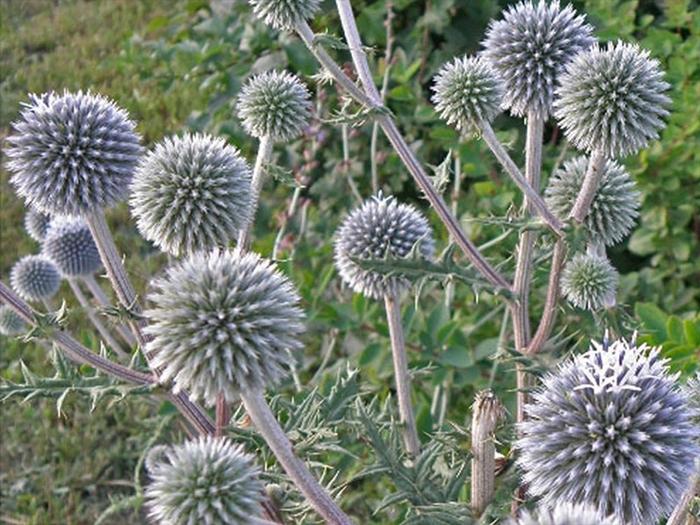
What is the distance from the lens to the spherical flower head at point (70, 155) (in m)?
1.81

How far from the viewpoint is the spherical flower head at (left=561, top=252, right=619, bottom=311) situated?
6.41 feet

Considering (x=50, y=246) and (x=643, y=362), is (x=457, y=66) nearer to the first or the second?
(x=643, y=362)

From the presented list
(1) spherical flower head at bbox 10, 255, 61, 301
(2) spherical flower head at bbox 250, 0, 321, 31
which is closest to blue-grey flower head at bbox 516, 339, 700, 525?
(2) spherical flower head at bbox 250, 0, 321, 31

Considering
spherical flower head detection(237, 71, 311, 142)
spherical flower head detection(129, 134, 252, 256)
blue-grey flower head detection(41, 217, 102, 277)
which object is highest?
spherical flower head detection(237, 71, 311, 142)

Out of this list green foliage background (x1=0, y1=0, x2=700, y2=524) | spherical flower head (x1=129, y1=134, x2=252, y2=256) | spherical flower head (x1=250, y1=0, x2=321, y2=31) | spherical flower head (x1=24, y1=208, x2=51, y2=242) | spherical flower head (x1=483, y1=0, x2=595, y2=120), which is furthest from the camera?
spherical flower head (x1=24, y1=208, x2=51, y2=242)

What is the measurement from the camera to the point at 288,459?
1.26 m

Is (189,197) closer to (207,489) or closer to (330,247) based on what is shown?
(207,489)

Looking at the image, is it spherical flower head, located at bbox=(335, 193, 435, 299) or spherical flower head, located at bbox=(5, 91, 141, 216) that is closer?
spherical flower head, located at bbox=(5, 91, 141, 216)

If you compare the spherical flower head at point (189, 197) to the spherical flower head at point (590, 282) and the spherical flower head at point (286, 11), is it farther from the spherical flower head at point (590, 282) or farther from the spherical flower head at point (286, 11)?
the spherical flower head at point (590, 282)

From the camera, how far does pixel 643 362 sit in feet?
4.14

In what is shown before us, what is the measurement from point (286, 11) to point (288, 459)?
1.27m

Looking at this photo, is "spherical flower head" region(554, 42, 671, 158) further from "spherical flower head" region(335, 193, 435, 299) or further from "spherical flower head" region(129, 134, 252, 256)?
"spherical flower head" region(129, 134, 252, 256)

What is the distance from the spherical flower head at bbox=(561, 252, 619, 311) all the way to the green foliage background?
42 millimetres

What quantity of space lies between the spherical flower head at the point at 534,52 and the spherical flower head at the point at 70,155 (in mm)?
887
